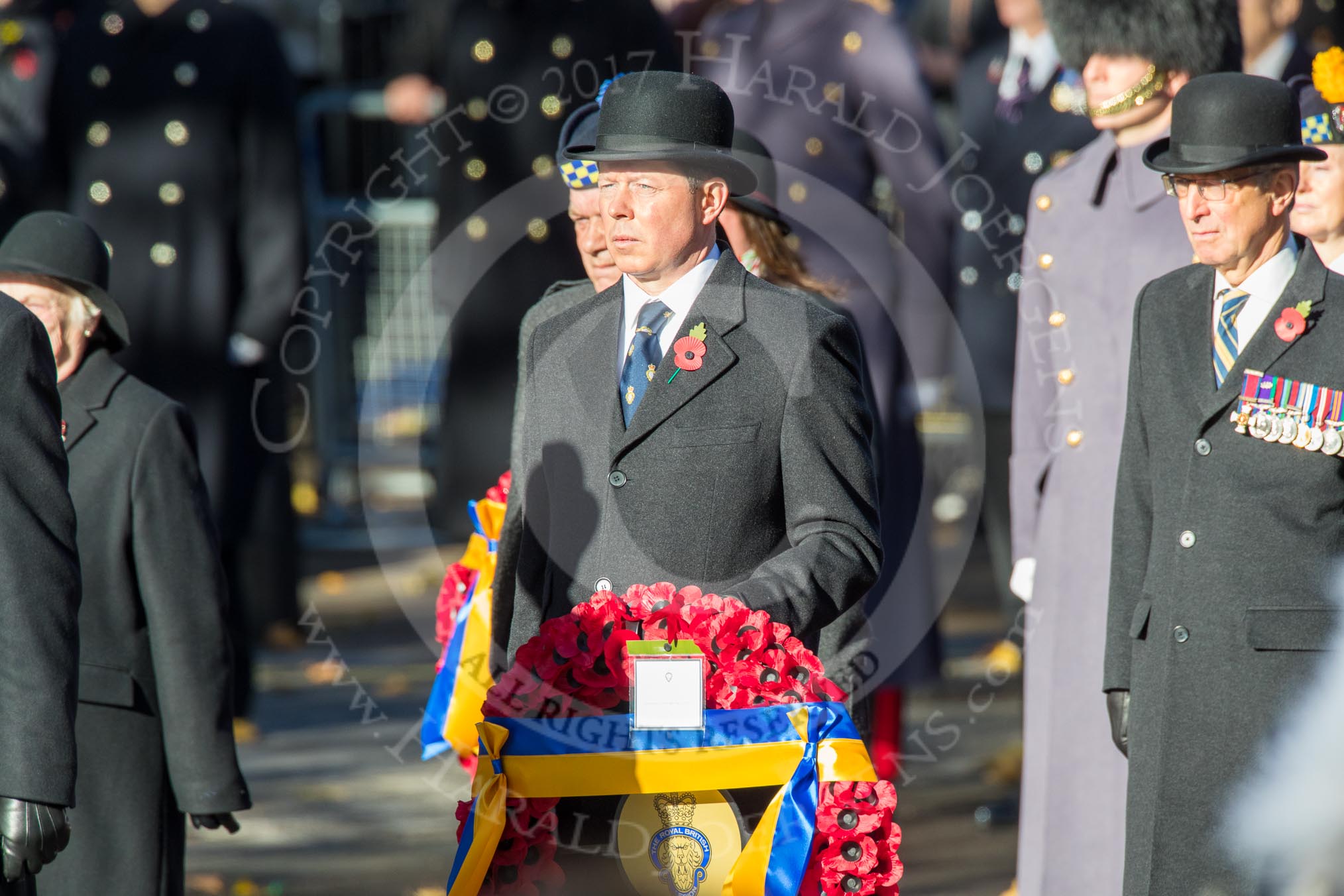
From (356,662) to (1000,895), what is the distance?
388cm

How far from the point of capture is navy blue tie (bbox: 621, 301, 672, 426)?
3.52 m

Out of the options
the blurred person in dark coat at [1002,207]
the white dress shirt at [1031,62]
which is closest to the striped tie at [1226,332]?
the blurred person in dark coat at [1002,207]

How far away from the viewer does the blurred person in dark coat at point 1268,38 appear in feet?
19.1

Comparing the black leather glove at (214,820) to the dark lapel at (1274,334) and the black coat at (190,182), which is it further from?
the black coat at (190,182)

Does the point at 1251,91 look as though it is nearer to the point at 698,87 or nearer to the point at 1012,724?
the point at 698,87

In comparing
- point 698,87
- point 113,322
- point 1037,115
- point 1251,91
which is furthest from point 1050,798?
point 1037,115

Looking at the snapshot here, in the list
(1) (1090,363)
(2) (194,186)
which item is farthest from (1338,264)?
(2) (194,186)

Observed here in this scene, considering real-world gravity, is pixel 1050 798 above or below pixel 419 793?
above

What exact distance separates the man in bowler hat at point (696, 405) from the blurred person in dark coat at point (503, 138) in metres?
2.72

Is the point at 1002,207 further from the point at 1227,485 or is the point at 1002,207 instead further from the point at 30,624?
the point at 30,624

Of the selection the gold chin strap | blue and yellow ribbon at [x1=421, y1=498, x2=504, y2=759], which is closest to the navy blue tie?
blue and yellow ribbon at [x1=421, y1=498, x2=504, y2=759]

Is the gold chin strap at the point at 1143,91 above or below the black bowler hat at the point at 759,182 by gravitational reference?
above

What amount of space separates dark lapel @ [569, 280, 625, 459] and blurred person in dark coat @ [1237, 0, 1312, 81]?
9.47 feet

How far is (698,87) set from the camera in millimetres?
3498
